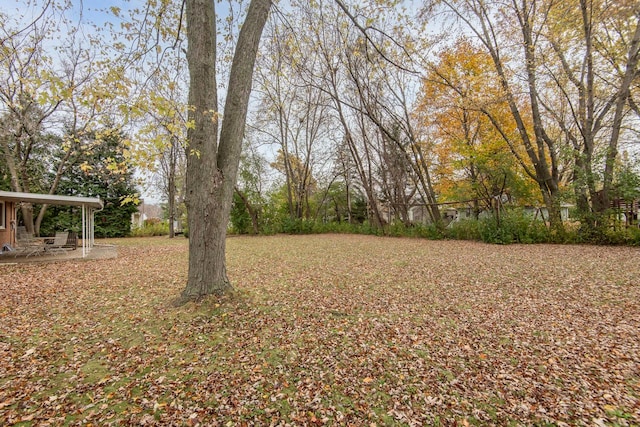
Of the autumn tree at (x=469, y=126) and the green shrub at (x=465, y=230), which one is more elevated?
the autumn tree at (x=469, y=126)

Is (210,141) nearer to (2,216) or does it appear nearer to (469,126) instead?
(2,216)

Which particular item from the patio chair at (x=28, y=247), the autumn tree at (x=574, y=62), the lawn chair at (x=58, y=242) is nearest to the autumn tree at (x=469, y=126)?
the autumn tree at (x=574, y=62)

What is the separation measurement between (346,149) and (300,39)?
13262mm

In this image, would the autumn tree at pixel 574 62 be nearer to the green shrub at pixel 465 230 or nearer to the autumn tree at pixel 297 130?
the green shrub at pixel 465 230

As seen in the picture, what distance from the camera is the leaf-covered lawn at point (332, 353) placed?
202cm

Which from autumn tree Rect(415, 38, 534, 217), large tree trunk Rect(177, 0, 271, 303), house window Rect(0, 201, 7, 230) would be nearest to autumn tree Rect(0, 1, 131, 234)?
large tree trunk Rect(177, 0, 271, 303)

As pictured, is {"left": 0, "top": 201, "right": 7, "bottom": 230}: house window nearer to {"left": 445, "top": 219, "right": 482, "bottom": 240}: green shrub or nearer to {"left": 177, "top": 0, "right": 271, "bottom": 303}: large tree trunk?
{"left": 177, "top": 0, "right": 271, "bottom": 303}: large tree trunk

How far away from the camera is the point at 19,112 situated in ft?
37.1

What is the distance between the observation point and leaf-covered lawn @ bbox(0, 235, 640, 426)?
2023 millimetres

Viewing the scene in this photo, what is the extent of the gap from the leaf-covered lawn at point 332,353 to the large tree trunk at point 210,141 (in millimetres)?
621

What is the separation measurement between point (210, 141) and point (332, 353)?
2990mm

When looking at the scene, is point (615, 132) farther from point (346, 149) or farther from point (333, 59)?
point (346, 149)

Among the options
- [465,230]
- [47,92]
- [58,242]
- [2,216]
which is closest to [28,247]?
[58,242]

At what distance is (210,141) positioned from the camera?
3.67 metres
